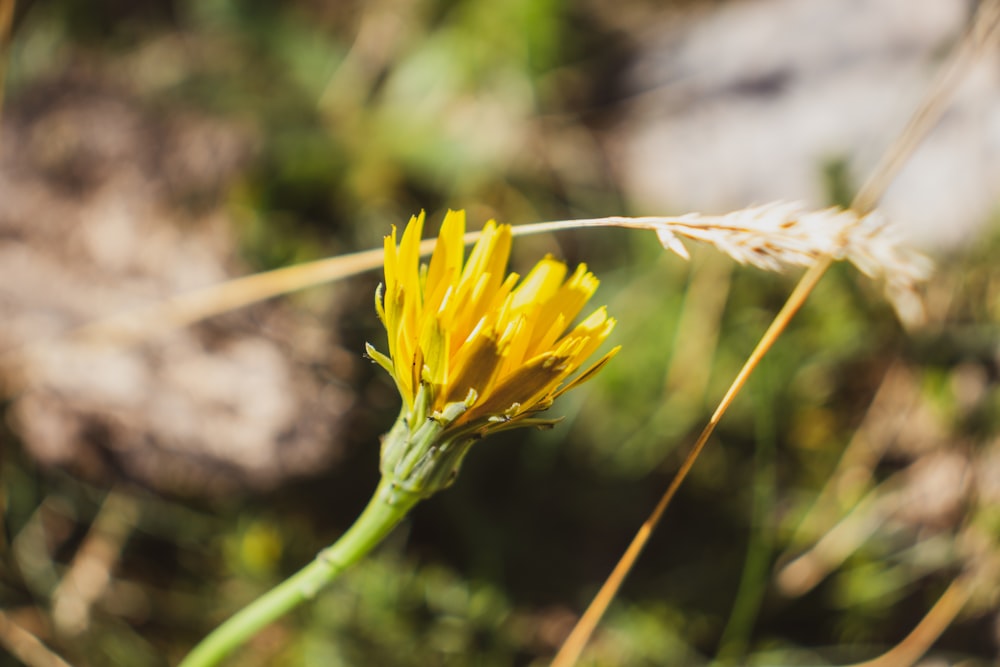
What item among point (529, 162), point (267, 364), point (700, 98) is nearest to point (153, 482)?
point (267, 364)

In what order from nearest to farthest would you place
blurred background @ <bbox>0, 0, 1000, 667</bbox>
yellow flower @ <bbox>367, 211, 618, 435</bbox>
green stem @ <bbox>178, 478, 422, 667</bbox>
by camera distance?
1. yellow flower @ <bbox>367, 211, 618, 435</bbox>
2. green stem @ <bbox>178, 478, 422, 667</bbox>
3. blurred background @ <bbox>0, 0, 1000, 667</bbox>

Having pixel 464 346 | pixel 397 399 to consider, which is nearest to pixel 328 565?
pixel 464 346

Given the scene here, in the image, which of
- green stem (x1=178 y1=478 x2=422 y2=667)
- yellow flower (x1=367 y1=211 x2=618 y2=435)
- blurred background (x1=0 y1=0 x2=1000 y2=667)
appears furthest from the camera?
blurred background (x1=0 y1=0 x2=1000 y2=667)

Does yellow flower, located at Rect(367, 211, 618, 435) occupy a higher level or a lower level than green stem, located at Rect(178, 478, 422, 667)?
higher

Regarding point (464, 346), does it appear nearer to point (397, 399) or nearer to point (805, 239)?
point (805, 239)

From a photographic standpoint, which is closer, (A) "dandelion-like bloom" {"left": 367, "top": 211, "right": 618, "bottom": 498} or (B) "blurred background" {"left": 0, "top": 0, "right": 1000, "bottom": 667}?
(A) "dandelion-like bloom" {"left": 367, "top": 211, "right": 618, "bottom": 498}

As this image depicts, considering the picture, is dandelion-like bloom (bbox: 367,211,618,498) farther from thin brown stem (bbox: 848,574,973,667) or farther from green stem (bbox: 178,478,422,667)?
thin brown stem (bbox: 848,574,973,667)

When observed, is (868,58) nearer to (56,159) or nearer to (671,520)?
(671,520)

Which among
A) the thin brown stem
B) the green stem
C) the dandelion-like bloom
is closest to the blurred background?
the thin brown stem
